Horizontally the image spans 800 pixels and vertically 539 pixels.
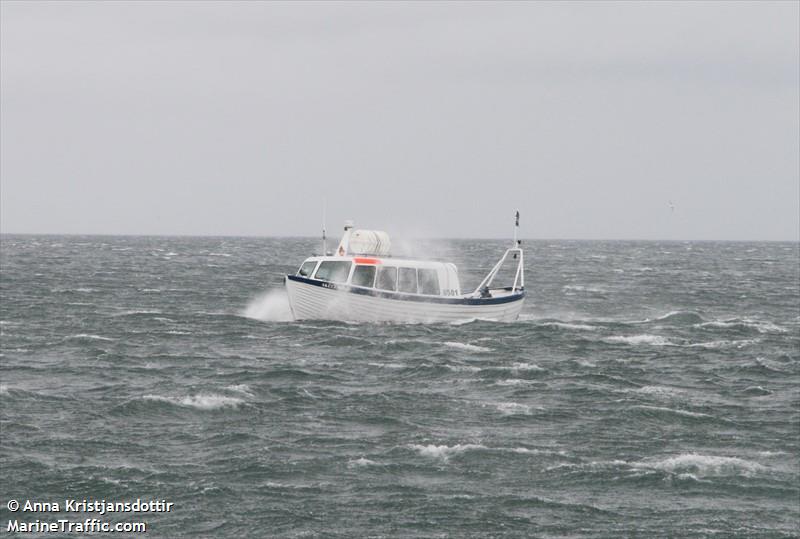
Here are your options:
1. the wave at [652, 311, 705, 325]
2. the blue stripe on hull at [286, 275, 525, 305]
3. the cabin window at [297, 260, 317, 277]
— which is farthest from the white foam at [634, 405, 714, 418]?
the wave at [652, 311, 705, 325]

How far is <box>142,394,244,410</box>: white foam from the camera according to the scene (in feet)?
112

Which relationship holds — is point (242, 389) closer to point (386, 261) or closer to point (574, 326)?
point (386, 261)

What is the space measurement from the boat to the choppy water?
1.17 m

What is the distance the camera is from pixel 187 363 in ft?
143

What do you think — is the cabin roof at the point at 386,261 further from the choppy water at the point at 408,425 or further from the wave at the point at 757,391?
the wave at the point at 757,391

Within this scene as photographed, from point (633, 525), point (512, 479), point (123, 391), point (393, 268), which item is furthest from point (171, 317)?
point (633, 525)

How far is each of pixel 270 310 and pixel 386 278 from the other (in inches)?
506

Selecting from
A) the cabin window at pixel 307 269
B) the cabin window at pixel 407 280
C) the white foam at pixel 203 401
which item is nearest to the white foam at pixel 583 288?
the cabin window at pixel 407 280

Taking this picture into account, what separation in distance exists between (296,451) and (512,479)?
595 cm

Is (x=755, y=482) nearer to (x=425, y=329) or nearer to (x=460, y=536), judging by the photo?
(x=460, y=536)

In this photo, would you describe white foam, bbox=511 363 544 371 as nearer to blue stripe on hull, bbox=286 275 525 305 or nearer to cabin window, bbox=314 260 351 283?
blue stripe on hull, bbox=286 275 525 305

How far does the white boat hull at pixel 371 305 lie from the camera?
5381cm

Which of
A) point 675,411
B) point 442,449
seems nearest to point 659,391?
point 675,411

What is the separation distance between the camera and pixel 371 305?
54094 millimetres
